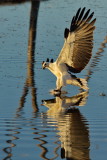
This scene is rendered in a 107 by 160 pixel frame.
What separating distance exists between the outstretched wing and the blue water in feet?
1.72

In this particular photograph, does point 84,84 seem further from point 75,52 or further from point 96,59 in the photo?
point 96,59

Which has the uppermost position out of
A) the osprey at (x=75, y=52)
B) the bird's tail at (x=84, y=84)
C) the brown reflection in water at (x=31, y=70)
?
the osprey at (x=75, y=52)

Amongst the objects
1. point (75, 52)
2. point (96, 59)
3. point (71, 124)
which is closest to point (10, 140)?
point (71, 124)

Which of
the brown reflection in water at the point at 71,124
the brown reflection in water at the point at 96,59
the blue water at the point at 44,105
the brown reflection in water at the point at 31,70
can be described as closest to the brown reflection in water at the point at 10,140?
the blue water at the point at 44,105

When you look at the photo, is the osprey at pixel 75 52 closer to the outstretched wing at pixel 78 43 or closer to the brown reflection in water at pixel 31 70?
the outstretched wing at pixel 78 43

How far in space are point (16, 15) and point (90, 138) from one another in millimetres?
14109

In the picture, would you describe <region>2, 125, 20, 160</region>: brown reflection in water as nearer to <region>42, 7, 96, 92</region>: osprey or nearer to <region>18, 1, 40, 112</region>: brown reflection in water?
<region>18, 1, 40, 112</region>: brown reflection in water

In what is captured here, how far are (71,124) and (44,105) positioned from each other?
1413mm

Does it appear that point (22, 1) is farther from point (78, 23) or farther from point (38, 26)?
point (78, 23)

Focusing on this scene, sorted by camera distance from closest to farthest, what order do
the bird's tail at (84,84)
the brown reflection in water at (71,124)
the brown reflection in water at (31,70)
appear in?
the brown reflection in water at (71,124)
the brown reflection in water at (31,70)
the bird's tail at (84,84)

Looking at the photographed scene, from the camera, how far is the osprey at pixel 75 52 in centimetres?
1106

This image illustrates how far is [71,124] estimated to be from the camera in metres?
8.69

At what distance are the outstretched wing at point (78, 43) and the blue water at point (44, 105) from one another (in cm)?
52

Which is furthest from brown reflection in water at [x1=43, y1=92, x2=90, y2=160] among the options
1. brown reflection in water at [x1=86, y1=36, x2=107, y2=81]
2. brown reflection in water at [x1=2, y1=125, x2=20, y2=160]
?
brown reflection in water at [x1=86, y1=36, x2=107, y2=81]
